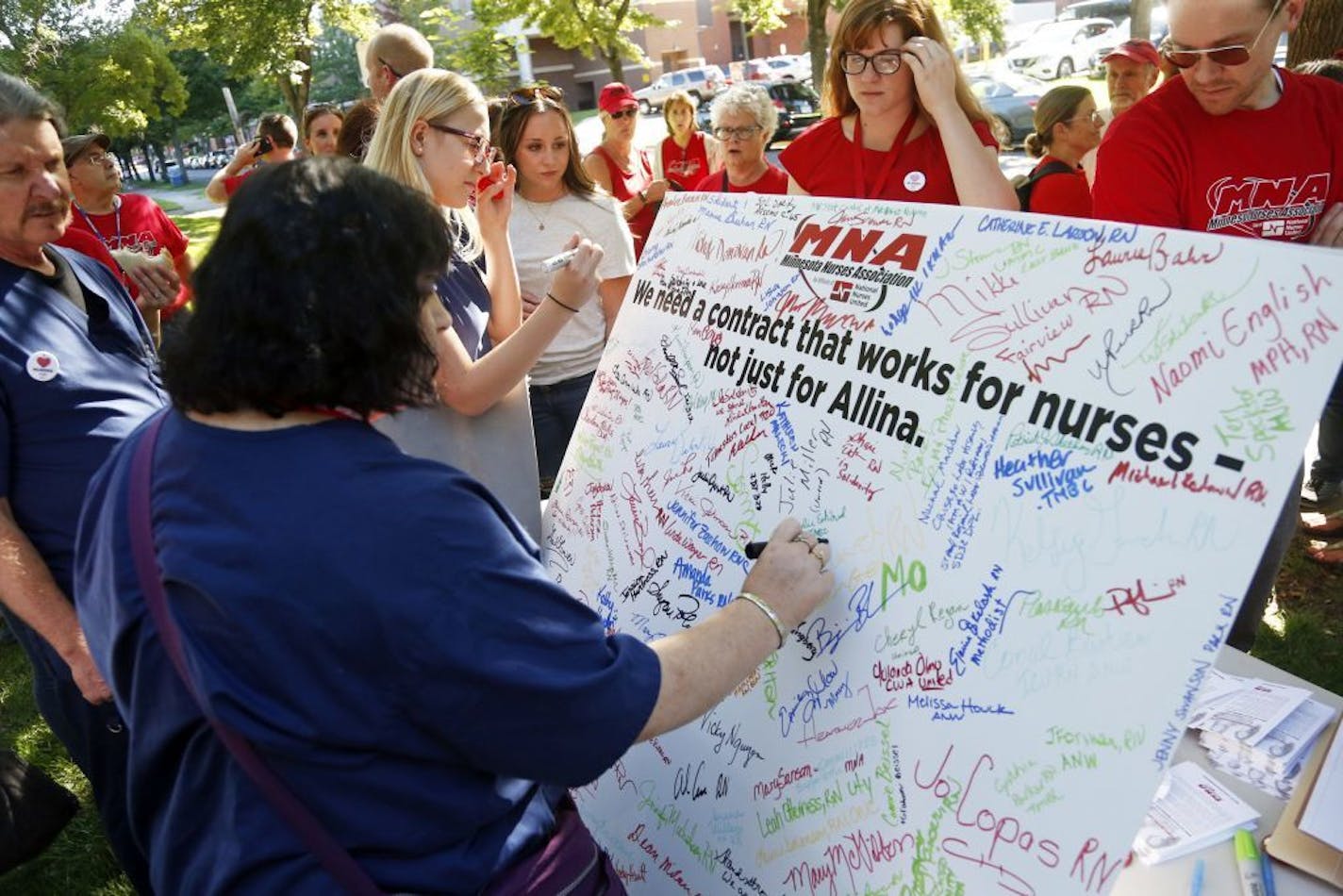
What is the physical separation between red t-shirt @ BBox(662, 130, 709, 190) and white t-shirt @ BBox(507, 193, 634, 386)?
310 centimetres

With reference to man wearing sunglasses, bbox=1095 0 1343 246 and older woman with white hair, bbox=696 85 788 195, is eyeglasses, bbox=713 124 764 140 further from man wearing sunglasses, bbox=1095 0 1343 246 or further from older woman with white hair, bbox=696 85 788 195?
man wearing sunglasses, bbox=1095 0 1343 246

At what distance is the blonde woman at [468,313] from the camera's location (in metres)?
2.09

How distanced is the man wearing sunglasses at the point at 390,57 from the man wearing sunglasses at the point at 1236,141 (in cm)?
300

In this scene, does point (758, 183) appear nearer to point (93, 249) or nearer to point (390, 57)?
point (390, 57)

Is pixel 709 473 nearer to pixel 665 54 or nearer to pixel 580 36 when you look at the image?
pixel 580 36

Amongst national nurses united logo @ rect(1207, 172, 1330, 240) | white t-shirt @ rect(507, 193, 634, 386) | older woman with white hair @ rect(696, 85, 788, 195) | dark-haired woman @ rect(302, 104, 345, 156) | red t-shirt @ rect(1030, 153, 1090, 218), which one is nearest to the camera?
national nurses united logo @ rect(1207, 172, 1330, 240)

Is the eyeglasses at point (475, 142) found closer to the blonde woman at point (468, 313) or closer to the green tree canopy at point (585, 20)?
the blonde woman at point (468, 313)

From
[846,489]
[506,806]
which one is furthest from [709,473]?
[506,806]

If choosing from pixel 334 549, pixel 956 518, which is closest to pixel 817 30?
pixel 956 518

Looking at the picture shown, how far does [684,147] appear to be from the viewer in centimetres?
644

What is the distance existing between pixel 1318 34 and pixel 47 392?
511cm

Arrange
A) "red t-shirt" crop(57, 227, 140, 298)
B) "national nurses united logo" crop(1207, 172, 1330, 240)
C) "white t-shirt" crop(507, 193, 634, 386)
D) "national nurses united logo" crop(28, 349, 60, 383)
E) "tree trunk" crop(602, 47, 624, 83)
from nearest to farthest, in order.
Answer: "national nurses united logo" crop(28, 349, 60, 383) < "national nurses united logo" crop(1207, 172, 1330, 240) < "red t-shirt" crop(57, 227, 140, 298) < "white t-shirt" crop(507, 193, 634, 386) < "tree trunk" crop(602, 47, 624, 83)

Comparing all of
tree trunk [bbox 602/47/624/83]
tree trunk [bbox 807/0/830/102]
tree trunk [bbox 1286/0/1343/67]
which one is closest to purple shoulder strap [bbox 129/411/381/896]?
tree trunk [bbox 1286/0/1343/67]

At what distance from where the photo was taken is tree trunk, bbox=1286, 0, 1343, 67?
13.5 feet
